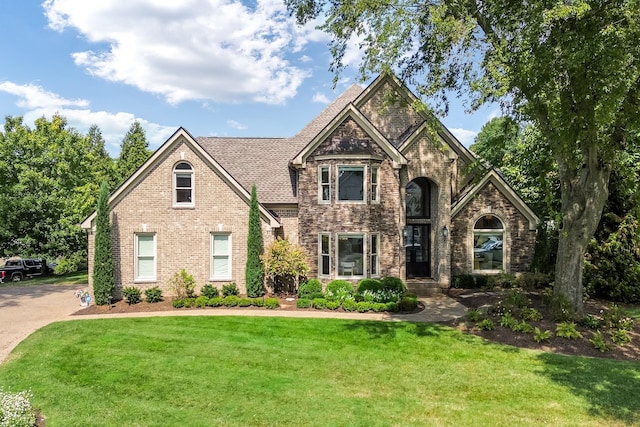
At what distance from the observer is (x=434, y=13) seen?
37.2 ft

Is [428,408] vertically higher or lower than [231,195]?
lower

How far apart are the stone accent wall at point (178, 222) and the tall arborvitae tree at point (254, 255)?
0.66m

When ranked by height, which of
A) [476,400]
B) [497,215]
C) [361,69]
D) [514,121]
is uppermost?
[361,69]

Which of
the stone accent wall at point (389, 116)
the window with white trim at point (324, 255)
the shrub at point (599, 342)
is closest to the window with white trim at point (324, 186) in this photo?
the window with white trim at point (324, 255)

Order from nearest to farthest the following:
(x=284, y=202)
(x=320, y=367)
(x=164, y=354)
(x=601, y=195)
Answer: (x=320, y=367)
(x=164, y=354)
(x=601, y=195)
(x=284, y=202)

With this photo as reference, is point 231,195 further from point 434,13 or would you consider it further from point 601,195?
point 601,195

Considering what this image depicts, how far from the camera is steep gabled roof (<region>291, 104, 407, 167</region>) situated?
715 inches

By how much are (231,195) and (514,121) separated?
11625 millimetres

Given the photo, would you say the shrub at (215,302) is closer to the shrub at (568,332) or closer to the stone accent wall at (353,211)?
the stone accent wall at (353,211)

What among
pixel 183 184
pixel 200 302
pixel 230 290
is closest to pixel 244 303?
pixel 230 290

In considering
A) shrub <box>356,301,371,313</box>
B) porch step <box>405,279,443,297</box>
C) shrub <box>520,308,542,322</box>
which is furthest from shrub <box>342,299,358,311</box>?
shrub <box>520,308,542,322</box>

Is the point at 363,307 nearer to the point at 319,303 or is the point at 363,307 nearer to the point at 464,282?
the point at 319,303

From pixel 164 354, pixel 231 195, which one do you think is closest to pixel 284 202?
pixel 231 195

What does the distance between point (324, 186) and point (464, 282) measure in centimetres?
846
